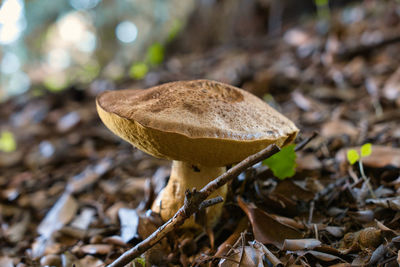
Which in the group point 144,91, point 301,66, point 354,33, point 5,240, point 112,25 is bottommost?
point 5,240

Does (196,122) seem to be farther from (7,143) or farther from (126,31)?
(126,31)

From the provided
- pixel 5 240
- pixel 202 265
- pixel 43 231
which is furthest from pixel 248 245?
pixel 5 240

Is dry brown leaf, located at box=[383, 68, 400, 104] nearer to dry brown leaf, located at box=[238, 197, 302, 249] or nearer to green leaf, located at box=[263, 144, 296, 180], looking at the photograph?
green leaf, located at box=[263, 144, 296, 180]

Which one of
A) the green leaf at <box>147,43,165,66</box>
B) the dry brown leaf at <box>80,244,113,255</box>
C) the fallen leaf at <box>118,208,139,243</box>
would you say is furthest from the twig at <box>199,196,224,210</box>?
the green leaf at <box>147,43,165,66</box>

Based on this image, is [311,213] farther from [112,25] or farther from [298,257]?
[112,25]

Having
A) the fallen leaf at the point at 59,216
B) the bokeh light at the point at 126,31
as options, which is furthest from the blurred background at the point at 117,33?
the fallen leaf at the point at 59,216

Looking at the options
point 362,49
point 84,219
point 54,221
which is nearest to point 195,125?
point 84,219
